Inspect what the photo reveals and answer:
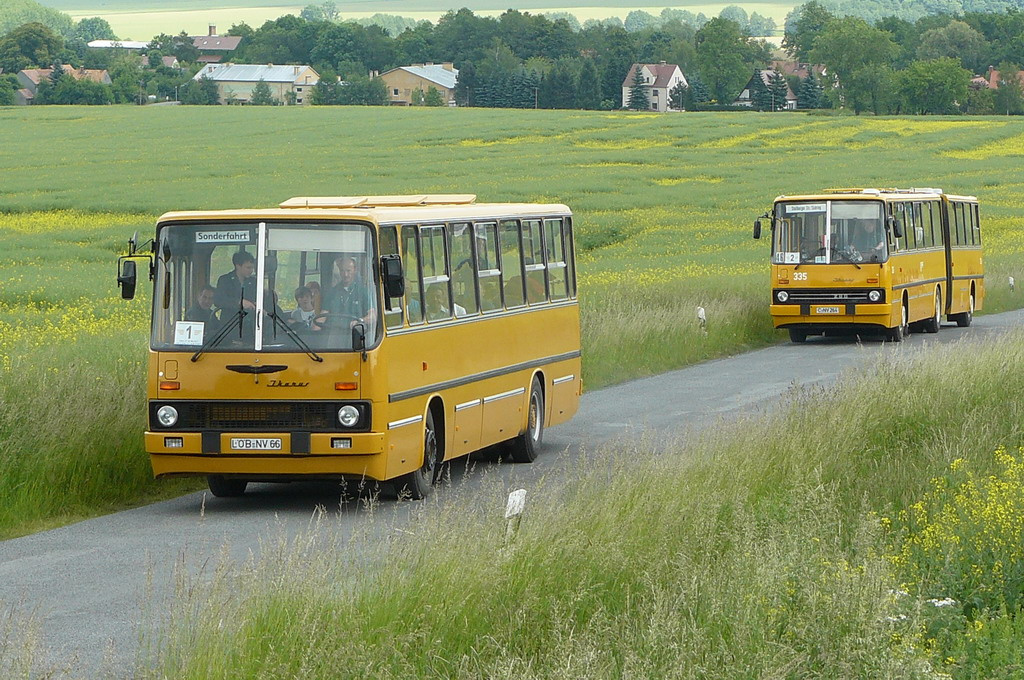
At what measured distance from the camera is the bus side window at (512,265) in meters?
16.0

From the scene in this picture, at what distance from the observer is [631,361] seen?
80.3 feet

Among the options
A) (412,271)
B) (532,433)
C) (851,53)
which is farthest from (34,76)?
(412,271)

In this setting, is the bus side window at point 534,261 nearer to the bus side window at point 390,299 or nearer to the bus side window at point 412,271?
the bus side window at point 412,271

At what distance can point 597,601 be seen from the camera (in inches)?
293

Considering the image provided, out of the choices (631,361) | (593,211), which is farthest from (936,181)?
(631,361)

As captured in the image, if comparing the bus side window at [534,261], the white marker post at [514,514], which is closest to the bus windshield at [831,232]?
the bus side window at [534,261]

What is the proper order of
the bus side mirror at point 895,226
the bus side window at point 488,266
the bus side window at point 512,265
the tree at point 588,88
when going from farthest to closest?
the tree at point 588,88 → the bus side mirror at point 895,226 → the bus side window at point 512,265 → the bus side window at point 488,266

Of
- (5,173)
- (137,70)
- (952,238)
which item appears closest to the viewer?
(952,238)

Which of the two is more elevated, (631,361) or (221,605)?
(221,605)

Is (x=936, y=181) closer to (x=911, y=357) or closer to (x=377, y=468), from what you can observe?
(x=911, y=357)

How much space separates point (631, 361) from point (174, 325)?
12425 millimetres

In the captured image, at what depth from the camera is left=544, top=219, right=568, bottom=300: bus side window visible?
1739 cm

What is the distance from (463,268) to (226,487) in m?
2.76

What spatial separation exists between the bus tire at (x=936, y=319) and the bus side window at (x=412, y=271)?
22.2 m
